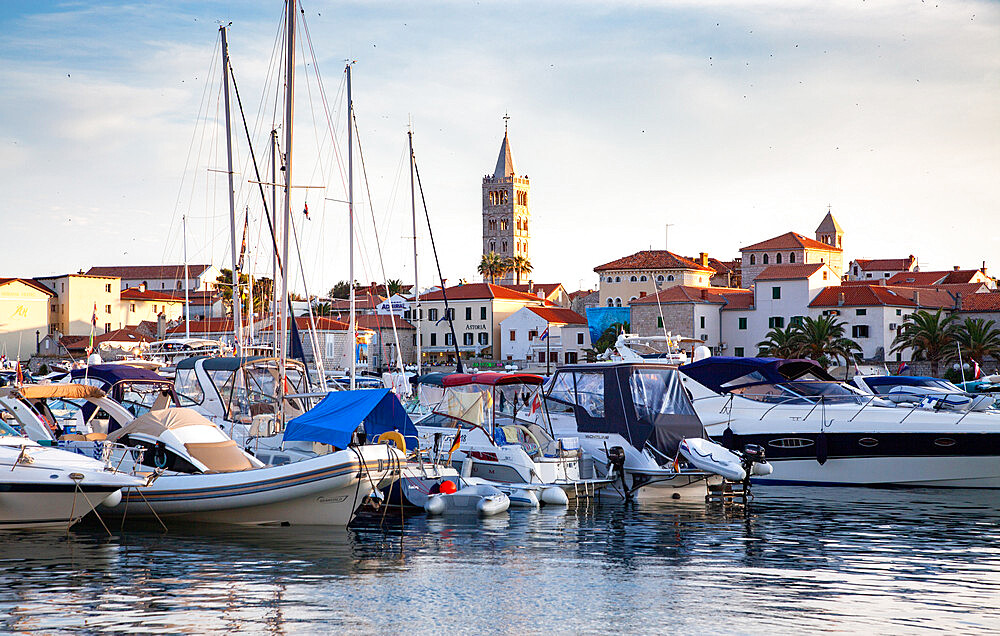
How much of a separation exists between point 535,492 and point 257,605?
33.3 feet

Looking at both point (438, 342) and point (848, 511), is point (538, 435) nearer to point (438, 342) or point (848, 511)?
point (848, 511)

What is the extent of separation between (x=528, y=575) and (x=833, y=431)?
14.0 metres

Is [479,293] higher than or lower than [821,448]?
higher

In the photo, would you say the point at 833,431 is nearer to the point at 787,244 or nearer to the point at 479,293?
the point at 479,293

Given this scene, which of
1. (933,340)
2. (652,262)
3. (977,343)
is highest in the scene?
(652,262)

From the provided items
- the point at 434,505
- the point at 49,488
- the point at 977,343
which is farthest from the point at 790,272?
the point at 49,488

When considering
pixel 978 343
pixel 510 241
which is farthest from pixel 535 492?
pixel 510 241

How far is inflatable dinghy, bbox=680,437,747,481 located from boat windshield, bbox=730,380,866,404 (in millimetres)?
5099

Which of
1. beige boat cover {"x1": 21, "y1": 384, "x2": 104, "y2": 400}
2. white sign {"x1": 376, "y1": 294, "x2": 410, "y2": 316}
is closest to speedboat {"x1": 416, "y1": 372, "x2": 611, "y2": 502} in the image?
beige boat cover {"x1": 21, "y1": 384, "x2": 104, "y2": 400}

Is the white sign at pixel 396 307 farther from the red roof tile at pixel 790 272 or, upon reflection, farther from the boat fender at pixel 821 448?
the boat fender at pixel 821 448

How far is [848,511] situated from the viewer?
22.3 meters

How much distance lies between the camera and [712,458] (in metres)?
23.2

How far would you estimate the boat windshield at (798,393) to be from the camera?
27.7 m

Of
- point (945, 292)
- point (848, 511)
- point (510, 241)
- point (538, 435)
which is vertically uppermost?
point (510, 241)
